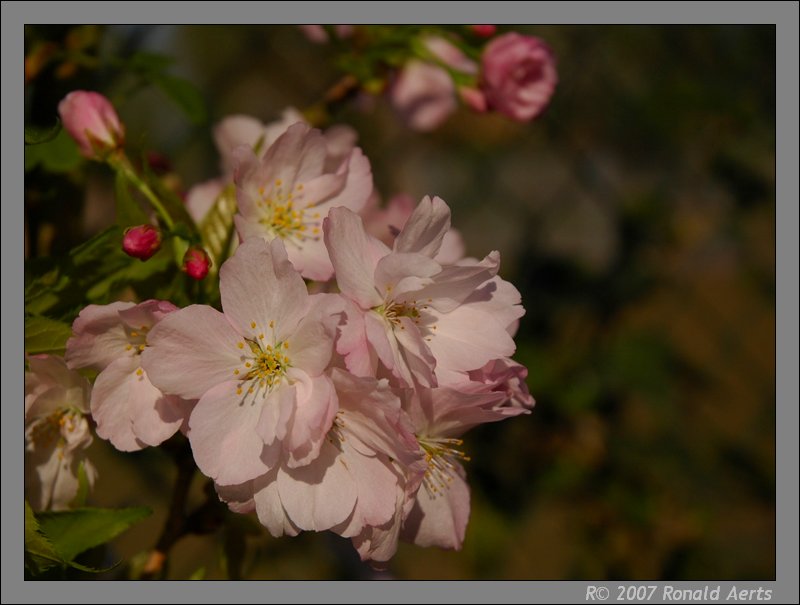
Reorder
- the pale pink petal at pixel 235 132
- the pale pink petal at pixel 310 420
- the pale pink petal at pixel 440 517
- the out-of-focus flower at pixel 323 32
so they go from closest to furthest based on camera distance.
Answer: the pale pink petal at pixel 310 420, the pale pink petal at pixel 440 517, the pale pink petal at pixel 235 132, the out-of-focus flower at pixel 323 32

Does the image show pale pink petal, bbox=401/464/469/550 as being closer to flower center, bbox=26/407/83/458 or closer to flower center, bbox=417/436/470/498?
flower center, bbox=417/436/470/498

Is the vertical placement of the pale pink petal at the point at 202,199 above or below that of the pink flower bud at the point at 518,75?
below

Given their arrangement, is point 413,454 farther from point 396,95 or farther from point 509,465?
point 509,465

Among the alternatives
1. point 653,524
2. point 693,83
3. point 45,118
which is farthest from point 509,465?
point 45,118

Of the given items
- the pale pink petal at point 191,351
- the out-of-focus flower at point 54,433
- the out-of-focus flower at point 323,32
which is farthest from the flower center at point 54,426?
the out-of-focus flower at point 323,32

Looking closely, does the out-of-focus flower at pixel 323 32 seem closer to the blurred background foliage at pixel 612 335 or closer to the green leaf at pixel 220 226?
the green leaf at pixel 220 226

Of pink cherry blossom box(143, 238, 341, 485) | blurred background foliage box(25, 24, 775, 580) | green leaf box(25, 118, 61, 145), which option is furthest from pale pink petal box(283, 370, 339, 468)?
blurred background foliage box(25, 24, 775, 580)

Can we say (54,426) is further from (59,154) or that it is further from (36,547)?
(59,154)

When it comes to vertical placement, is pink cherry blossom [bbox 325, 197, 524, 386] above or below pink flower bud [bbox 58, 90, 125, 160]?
below
